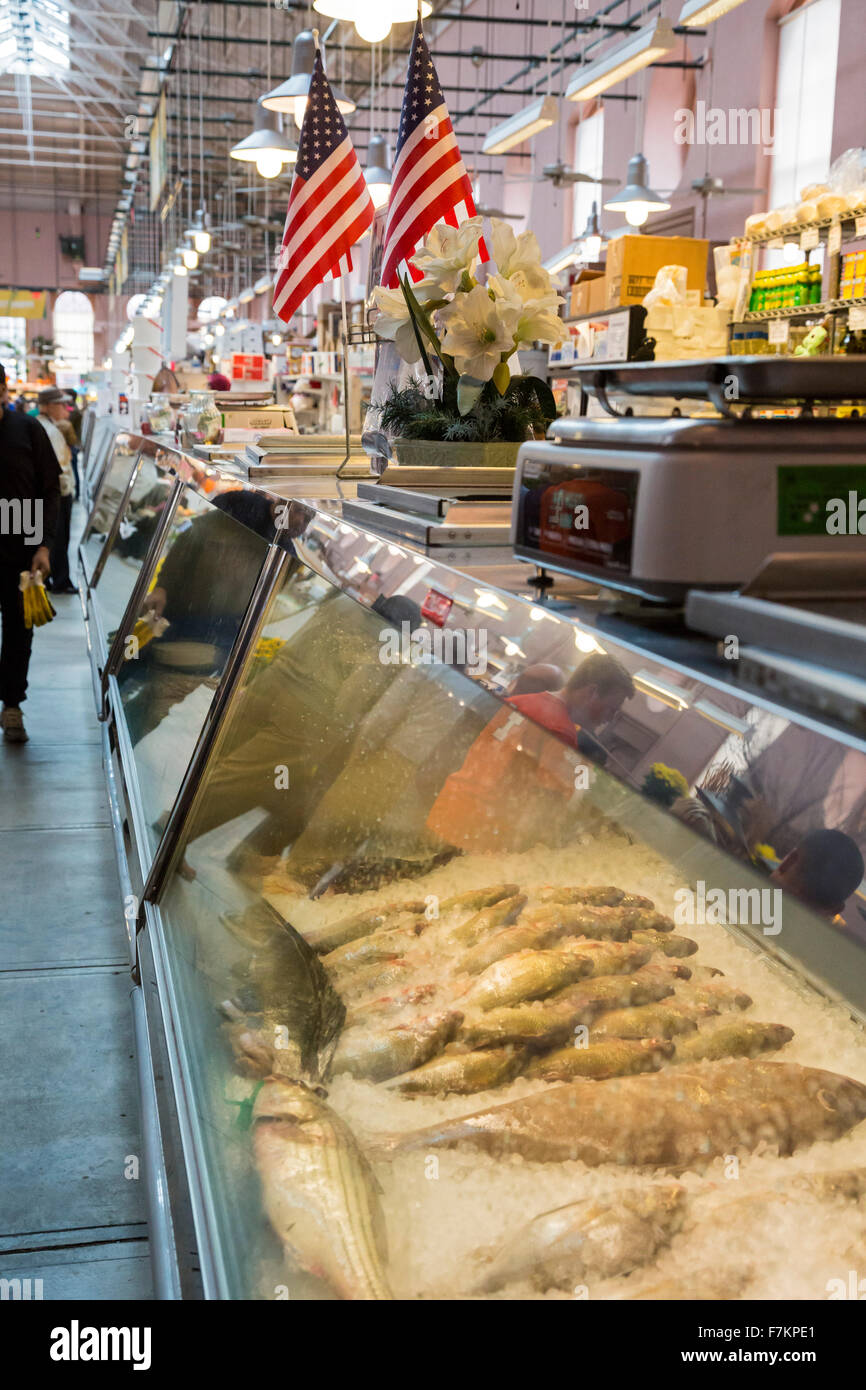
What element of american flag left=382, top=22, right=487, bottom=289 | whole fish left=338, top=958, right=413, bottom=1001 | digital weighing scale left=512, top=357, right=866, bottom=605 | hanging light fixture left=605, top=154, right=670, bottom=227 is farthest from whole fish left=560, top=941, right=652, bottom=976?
hanging light fixture left=605, top=154, right=670, bottom=227

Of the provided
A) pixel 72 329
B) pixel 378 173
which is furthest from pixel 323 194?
pixel 72 329

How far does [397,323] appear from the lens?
211 centimetres

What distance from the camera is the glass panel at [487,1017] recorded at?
109cm

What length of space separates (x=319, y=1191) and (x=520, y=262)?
139 centimetres

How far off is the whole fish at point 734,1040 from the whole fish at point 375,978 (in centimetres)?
43

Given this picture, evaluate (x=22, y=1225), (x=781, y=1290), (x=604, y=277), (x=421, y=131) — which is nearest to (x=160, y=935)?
(x=22, y=1225)

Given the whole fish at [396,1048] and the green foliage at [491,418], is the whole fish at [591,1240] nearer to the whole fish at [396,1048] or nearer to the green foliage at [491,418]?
the whole fish at [396,1048]

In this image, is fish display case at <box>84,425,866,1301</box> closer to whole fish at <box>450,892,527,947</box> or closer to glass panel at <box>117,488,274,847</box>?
whole fish at <box>450,892,527,947</box>

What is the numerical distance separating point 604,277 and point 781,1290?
406 inches

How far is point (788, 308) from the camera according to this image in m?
8.07

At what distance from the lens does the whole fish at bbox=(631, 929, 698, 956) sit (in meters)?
1.38

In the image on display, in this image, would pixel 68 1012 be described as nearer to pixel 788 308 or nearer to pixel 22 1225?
pixel 22 1225

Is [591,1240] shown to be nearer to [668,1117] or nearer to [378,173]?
[668,1117]

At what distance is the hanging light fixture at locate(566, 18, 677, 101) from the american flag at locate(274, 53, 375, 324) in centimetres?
456
